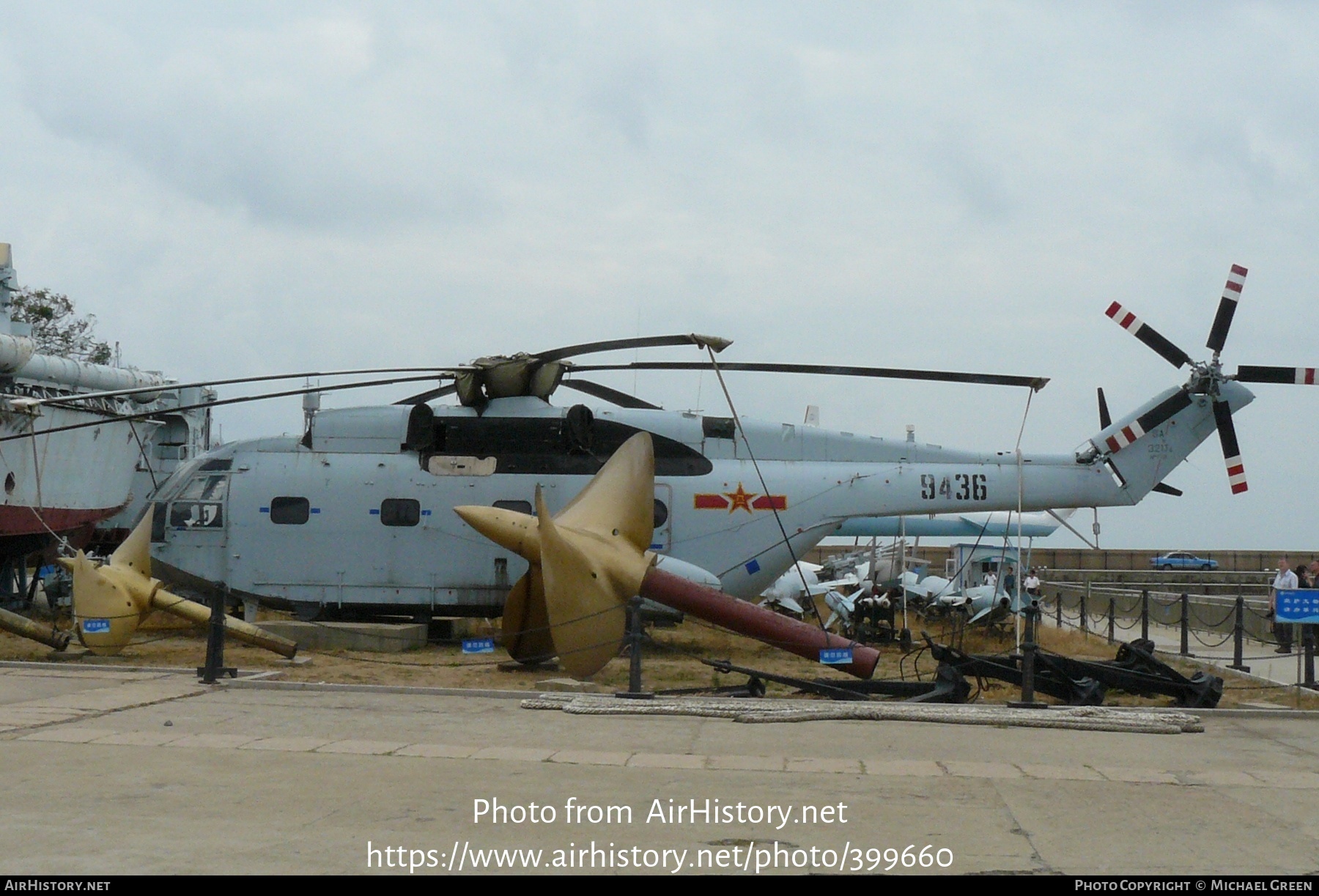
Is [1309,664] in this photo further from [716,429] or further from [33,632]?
[33,632]

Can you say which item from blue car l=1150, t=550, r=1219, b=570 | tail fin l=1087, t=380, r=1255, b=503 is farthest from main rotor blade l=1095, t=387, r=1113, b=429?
blue car l=1150, t=550, r=1219, b=570

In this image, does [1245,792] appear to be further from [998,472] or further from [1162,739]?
[998,472]

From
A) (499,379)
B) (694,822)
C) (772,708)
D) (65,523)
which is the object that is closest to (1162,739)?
(772,708)

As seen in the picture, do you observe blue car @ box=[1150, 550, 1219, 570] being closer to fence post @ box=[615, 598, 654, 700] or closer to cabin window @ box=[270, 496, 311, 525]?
cabin window @ box=[270, 496, 311, 525]

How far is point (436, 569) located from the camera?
17812 mm

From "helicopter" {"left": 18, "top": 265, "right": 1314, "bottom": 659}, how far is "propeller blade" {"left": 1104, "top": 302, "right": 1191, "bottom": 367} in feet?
0.24

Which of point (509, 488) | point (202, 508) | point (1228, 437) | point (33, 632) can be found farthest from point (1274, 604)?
point (33, 632)

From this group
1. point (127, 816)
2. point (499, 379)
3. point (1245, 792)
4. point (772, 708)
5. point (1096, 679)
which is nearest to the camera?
point (127, 816)

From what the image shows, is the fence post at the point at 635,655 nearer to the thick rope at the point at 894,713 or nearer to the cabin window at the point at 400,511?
the thick rope at the point at 894,713

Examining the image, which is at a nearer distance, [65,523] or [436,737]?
[436,737]

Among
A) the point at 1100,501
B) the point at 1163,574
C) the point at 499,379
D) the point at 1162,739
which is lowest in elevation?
the point at 1163,574

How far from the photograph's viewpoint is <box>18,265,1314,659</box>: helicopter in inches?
701

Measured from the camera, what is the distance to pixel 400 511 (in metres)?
17.8

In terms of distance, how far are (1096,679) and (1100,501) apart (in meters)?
6.45
